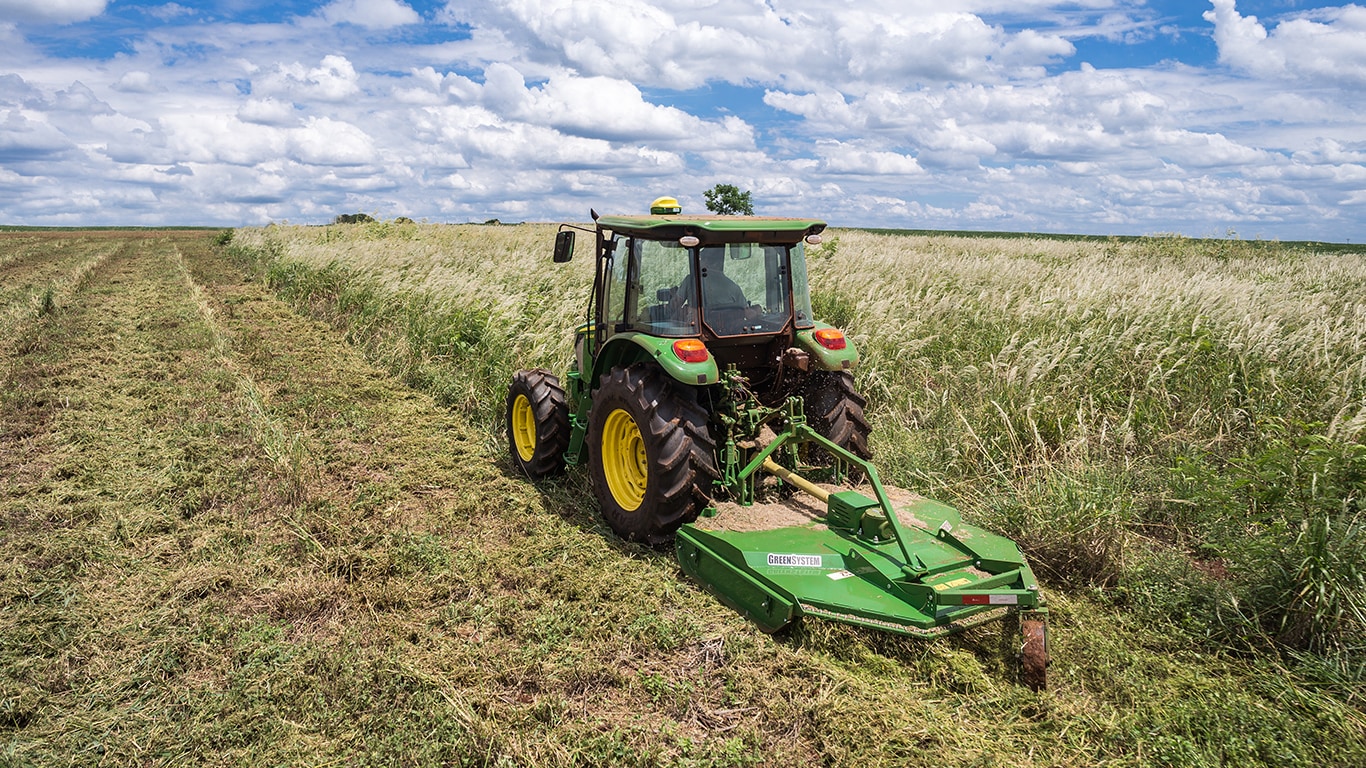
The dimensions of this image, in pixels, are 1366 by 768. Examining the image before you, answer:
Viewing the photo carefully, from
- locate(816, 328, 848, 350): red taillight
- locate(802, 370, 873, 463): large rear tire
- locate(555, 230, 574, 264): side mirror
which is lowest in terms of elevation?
locate(802, 370, 873, 463): large rear tire

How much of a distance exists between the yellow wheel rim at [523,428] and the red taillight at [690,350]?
7.11 feet

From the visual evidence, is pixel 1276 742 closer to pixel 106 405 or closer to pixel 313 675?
pixel 313 675

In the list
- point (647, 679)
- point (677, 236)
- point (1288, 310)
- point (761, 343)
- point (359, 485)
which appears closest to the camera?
point (647, 679)

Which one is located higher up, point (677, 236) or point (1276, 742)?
point (677, 236)

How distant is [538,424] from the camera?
5.87 m

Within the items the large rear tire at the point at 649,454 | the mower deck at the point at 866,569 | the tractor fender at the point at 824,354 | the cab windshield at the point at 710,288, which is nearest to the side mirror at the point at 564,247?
the cab windshield at the point at 710,288

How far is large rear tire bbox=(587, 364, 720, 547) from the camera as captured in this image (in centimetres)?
436

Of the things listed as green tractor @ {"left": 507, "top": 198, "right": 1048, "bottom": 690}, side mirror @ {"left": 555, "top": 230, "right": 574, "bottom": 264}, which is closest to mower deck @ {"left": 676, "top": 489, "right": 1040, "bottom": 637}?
green tractor @ {"left": 507, "top": 198, "right": 1048, "bottom": 690}

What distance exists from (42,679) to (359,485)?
2.48 meters

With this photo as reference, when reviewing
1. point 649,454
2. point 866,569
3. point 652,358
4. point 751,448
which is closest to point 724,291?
point 652,358

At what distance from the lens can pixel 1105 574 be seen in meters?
4.23

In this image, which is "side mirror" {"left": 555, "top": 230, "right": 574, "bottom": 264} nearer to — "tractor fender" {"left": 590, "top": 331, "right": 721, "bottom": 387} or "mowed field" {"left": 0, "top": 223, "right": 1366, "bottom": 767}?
"tractor fender" {"left": 590, "top": 331, "right": 721, "bottom": 387}

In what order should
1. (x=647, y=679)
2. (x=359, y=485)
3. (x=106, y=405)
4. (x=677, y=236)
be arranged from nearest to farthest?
(x=647, y=679), (x=677, y=236), (x=359, y=485), (x=106, y=405)

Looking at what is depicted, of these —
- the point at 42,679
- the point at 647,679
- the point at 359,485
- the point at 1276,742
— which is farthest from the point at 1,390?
the point at 1276,742
